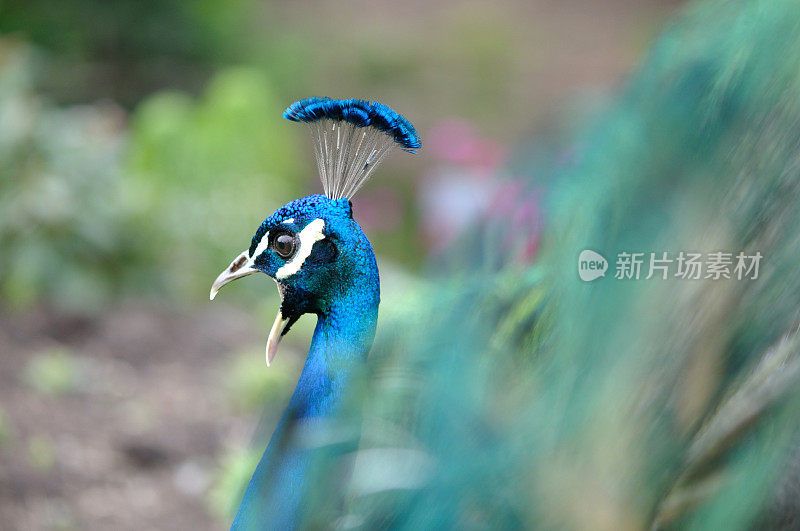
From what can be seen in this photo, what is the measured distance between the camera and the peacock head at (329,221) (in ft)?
4.34

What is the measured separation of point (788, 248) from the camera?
969mm

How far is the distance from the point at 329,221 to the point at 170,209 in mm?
2652

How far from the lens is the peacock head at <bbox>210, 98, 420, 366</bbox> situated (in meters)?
1.32

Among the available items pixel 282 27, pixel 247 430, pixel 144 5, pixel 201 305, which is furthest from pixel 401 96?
pixel 247 430

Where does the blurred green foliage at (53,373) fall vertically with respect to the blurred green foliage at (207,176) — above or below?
below

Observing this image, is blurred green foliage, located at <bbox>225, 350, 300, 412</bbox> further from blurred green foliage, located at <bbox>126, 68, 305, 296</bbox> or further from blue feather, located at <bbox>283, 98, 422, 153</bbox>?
blue feather, located at <bbox>283, 98, 422, 153</bbox>

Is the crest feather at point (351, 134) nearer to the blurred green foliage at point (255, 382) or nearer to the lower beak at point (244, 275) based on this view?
the lower beak at point (244, 275)

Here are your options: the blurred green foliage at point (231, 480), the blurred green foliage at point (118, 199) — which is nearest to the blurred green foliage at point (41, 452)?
the blurred green foliage at point (231, 480)

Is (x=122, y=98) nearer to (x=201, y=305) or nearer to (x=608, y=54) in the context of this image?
(x=201, y=305)

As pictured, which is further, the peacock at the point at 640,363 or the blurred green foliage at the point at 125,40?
the blurred green foliage at the point at 125,40

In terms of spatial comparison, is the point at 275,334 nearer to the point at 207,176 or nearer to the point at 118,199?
the point at 118,199

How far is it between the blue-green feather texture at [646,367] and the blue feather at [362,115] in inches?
13.1

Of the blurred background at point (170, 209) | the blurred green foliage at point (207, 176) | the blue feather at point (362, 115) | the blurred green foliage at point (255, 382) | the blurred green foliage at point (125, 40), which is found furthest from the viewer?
the blurred green foliage at point (125, 40)

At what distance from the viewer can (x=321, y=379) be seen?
1.38 m
